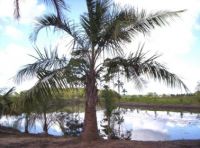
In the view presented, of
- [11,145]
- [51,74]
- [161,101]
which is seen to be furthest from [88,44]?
[161,101]

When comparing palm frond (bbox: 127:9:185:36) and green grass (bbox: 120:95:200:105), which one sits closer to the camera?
palm frond (bbox: 127:9:185:36)

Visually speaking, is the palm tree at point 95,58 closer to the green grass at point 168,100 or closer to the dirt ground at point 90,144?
the dirt ground at point 90,144

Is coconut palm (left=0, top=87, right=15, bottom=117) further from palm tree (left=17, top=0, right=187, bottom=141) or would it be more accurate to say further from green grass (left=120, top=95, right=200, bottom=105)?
green grass (left=120, top=95, right=200, bottom=105)

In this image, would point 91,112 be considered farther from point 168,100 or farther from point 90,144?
point 168,100

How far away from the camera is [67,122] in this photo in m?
16.5

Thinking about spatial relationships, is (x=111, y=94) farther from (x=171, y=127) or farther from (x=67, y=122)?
(x=171, y=127)

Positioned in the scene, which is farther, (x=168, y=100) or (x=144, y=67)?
(x=168, y=100)

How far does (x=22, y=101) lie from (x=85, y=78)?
1894mm

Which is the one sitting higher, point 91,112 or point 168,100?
point 168,100

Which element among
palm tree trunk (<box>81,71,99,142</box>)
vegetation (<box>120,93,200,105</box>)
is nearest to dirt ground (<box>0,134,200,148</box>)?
palm tree trunk (<box>81,71,99,142</box>)

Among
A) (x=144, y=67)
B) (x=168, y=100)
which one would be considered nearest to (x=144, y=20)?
(x=144, y=67)

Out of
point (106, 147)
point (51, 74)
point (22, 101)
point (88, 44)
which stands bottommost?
point (106, 147)

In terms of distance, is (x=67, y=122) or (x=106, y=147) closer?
(x=106, y=147)

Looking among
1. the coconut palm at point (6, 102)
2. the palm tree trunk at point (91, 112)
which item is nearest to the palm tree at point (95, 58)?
the palm tree trunk at point (91, 112)
